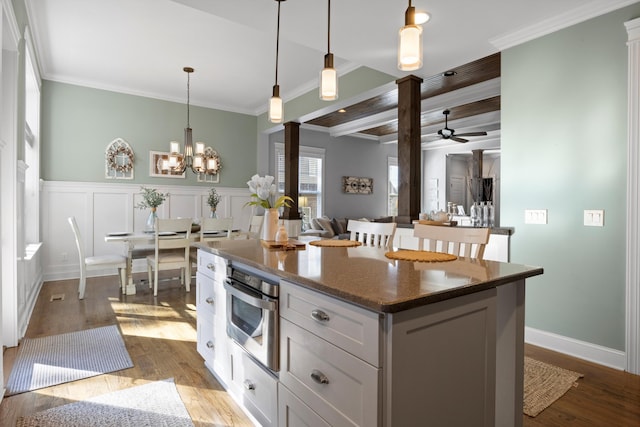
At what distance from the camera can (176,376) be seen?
7.70 feet

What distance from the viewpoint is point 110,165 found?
549 cm

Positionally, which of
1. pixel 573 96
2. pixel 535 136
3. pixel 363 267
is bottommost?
pixel 363 267

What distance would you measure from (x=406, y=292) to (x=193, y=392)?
1.72 meters

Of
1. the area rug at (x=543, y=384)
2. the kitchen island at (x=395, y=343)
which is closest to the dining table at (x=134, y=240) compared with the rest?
the kitchen island at (x=395, y=343)

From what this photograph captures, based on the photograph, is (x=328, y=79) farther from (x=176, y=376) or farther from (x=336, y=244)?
(x=176, y=376)

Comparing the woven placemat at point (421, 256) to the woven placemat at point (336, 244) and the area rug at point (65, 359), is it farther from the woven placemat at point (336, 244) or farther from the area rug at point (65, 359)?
the area rug at point (65, 359)

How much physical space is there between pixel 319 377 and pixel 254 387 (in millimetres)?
648

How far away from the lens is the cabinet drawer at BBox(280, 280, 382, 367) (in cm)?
104

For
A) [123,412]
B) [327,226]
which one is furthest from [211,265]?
[327,226]

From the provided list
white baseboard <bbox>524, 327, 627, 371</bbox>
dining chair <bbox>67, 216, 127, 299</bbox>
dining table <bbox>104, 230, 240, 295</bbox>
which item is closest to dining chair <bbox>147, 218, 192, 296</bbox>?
dining table <bbox>104, 230, 240, 295</bbox>

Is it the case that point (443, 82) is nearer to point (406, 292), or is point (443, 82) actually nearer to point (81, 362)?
point (406, 292)

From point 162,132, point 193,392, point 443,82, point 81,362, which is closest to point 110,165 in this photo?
point 162,132

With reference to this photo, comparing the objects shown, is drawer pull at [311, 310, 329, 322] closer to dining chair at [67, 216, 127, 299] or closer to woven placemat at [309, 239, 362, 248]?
woven placemat at [309, 239, 362, 248]

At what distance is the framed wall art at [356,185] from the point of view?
8.42m
